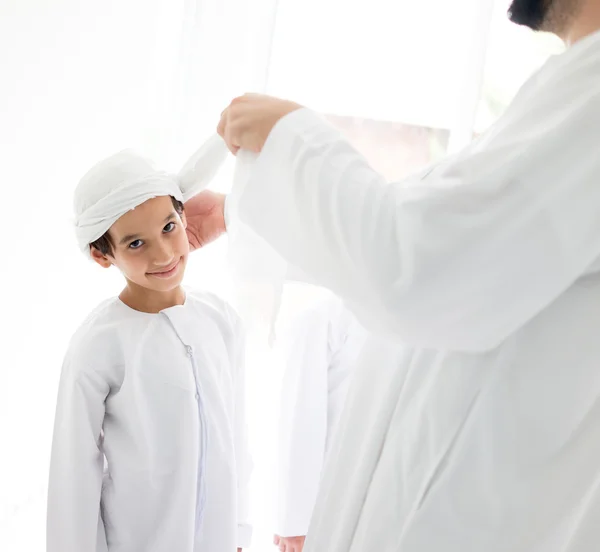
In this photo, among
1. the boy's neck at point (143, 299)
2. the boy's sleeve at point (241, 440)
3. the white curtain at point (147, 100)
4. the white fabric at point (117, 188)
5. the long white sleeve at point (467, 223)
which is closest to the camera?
the long white sleeve at point (467, 223)

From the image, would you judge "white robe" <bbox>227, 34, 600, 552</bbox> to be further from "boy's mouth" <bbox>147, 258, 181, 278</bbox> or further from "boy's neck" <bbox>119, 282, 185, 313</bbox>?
"boy's neck" <bbox>119, 282, 185, 313</bbox>

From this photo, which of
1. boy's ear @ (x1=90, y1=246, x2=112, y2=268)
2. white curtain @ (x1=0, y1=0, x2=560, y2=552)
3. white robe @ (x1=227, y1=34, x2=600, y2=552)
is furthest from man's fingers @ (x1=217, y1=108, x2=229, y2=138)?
white curtain @ (x1=0, y1=0, x2=560, y2=552)

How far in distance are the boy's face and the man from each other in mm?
530

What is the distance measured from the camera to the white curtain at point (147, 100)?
1688 mm

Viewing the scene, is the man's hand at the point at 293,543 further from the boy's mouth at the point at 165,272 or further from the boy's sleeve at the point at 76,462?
the boy's mouth at the point at 165,272

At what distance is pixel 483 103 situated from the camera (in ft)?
6.70

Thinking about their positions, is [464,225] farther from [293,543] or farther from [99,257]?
[293,543]

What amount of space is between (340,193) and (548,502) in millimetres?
456

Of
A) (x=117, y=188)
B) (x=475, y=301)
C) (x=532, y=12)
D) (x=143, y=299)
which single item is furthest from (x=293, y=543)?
(x=532, y=12)

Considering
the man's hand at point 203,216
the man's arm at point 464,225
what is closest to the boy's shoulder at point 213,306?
the man's hand at point 203,216

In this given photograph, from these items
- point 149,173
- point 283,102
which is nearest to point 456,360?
point 283,102

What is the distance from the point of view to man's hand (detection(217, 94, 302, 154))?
2.38 feet

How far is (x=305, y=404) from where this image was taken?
68.9 inches

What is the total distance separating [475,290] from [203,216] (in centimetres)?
111
